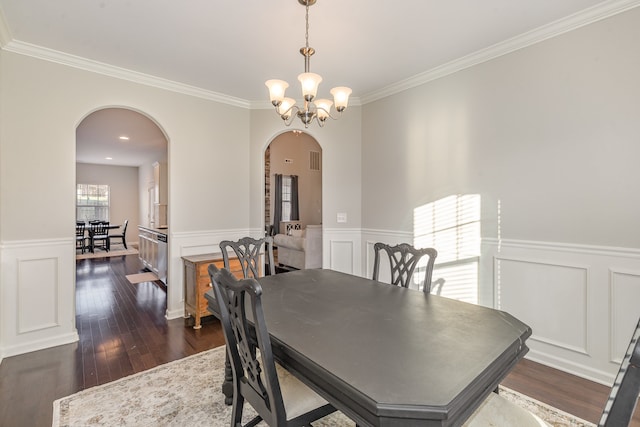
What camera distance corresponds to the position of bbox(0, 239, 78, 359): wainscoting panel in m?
2.67

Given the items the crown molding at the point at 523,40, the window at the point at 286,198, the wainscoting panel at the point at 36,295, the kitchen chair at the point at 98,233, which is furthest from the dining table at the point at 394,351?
the kitchen chair at the point at 98,233

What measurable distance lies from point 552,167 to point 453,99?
1159 millimetres

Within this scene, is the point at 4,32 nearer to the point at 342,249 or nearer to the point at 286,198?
the point at 342,249

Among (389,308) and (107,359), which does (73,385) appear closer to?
(107,359)

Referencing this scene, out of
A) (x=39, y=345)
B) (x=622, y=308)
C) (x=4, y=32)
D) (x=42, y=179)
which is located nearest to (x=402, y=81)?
(x=622, y=308)

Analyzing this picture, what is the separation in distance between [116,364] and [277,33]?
10.2ft

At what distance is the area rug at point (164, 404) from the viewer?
186cm

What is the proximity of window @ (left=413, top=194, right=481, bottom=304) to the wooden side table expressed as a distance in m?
2.24

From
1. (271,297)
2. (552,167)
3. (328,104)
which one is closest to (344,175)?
(328,104)

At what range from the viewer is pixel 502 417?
3.87 feet

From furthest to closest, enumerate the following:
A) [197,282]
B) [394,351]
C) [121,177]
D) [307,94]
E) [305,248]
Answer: [121,177], [305,248], [197,282], [307,94], [394,351]

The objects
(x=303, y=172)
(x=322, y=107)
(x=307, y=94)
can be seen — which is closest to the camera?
(x=307, y=94)

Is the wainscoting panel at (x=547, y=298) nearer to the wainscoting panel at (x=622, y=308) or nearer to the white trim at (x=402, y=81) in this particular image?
the wainscoting panel at (x=622, y=308)

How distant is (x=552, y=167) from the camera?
2480 millimetres
